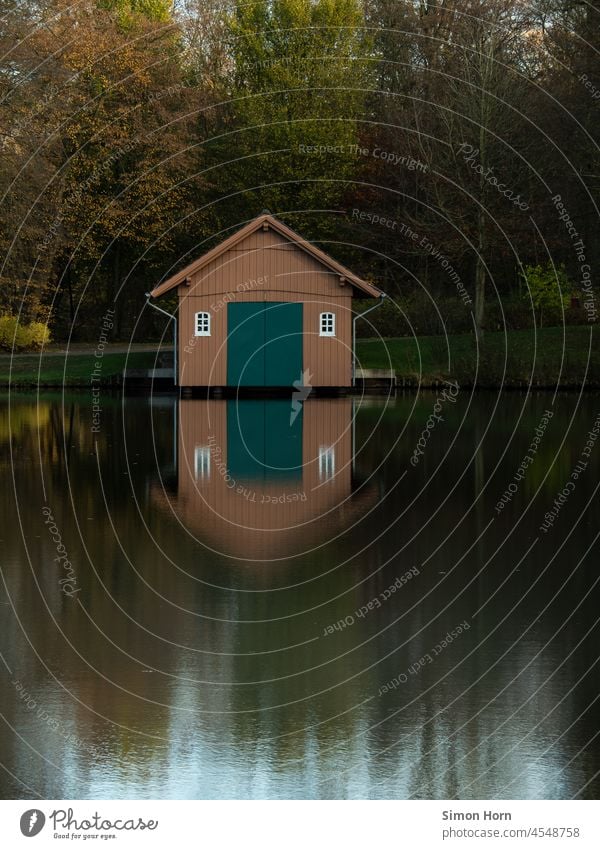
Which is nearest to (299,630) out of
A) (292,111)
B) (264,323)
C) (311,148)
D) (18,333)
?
(264,323)

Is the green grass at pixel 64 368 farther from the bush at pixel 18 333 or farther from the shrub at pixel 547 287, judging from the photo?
the shrub at pixel 547 287

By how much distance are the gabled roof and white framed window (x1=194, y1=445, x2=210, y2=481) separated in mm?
18635

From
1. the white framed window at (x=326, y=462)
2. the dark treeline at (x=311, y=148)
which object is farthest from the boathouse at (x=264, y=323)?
the white framed window at (x=326, y=462)

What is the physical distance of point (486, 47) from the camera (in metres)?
50.0

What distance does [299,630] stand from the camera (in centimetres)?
1060

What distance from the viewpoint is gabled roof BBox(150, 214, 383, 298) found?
44344 mm

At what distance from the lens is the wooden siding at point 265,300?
45.3m

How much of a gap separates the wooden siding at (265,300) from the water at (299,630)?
73.8 ft

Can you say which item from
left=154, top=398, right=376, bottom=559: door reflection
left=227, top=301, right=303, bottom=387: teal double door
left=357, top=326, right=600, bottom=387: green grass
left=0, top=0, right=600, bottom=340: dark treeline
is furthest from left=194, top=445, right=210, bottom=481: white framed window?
left=0, top=0, right=600, bottom=340: dark treeline

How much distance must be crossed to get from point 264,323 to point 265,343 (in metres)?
0.64

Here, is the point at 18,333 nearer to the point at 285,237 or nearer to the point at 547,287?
the point at 285,237

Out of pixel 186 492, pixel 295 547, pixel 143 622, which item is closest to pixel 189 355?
pixel 186 492

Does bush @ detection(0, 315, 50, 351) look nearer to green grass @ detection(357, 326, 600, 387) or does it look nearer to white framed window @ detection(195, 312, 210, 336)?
white framed window @ detection(195, 312, 210, 336)

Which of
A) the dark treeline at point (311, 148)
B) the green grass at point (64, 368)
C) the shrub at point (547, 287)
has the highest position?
the dark treeline at point (311, 148)
